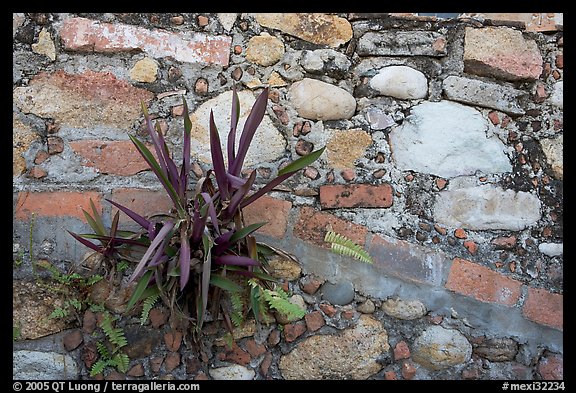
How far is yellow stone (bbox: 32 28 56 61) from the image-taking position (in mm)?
2057

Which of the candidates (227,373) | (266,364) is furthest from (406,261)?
(227,373)

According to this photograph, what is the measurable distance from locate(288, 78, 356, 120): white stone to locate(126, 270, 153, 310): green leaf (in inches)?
32.3

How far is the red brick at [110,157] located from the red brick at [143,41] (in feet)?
1.13

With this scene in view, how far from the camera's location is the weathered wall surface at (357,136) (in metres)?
2.06

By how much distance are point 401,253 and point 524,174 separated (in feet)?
1.90

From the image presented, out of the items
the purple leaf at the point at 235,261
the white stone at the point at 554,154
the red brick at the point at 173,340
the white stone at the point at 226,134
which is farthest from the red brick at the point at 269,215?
the white stone at the point at 554,154

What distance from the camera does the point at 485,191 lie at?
7.13ft

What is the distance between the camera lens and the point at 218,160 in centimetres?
184

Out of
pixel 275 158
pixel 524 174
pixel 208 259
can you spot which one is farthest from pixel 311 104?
Answer: pixel 524 174

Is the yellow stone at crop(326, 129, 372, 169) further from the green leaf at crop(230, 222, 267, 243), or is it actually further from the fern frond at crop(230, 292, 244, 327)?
the fern frond at crop(230, 292, 244, 327)

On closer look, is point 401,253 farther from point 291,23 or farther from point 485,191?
point 291,23

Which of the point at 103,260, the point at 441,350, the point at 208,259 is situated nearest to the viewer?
the point at 208,259

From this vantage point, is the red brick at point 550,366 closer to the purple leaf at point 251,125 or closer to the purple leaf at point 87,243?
the purple leaf at point 251,125

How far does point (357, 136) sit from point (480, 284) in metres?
0.72
